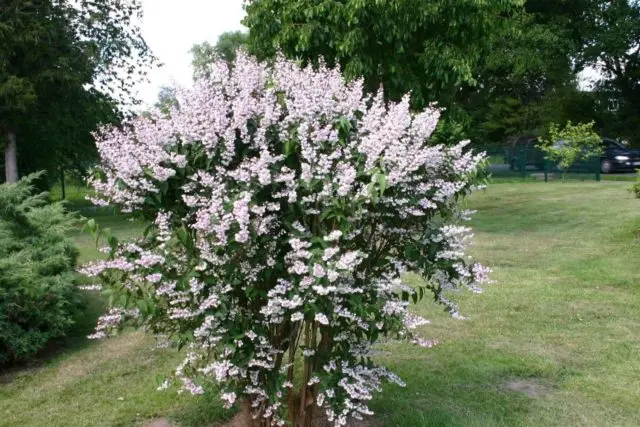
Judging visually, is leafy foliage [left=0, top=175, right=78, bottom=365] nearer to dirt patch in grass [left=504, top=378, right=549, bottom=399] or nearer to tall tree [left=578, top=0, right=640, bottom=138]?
dirt patch in grass [left=504, top=378, right=549, bottom=399]

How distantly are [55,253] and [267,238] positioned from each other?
4.68 metres

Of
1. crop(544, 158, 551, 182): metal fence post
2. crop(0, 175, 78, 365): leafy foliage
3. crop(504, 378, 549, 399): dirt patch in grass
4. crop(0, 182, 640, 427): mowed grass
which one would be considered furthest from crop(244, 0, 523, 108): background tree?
crop(544, 158, 551, 182): metal fence post

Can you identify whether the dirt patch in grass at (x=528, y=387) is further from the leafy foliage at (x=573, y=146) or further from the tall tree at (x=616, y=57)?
the tall tree at (x=616, y=57)

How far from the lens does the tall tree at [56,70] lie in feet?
62.7

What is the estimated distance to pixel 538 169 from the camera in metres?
27.6

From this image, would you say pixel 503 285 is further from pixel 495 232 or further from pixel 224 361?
pixel 224 361

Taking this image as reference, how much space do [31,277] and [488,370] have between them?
4220mm

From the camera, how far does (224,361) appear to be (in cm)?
339

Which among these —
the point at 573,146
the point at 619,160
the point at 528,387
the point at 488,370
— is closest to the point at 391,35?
the point at 488,370

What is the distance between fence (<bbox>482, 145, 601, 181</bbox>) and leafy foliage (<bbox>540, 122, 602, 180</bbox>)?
409 millimetres

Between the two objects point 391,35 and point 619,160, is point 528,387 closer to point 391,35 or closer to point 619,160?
point 391,35

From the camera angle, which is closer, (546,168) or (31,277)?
(31,277)

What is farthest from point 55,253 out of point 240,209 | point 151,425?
point 240,209

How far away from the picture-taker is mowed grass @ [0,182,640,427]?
181 inches
